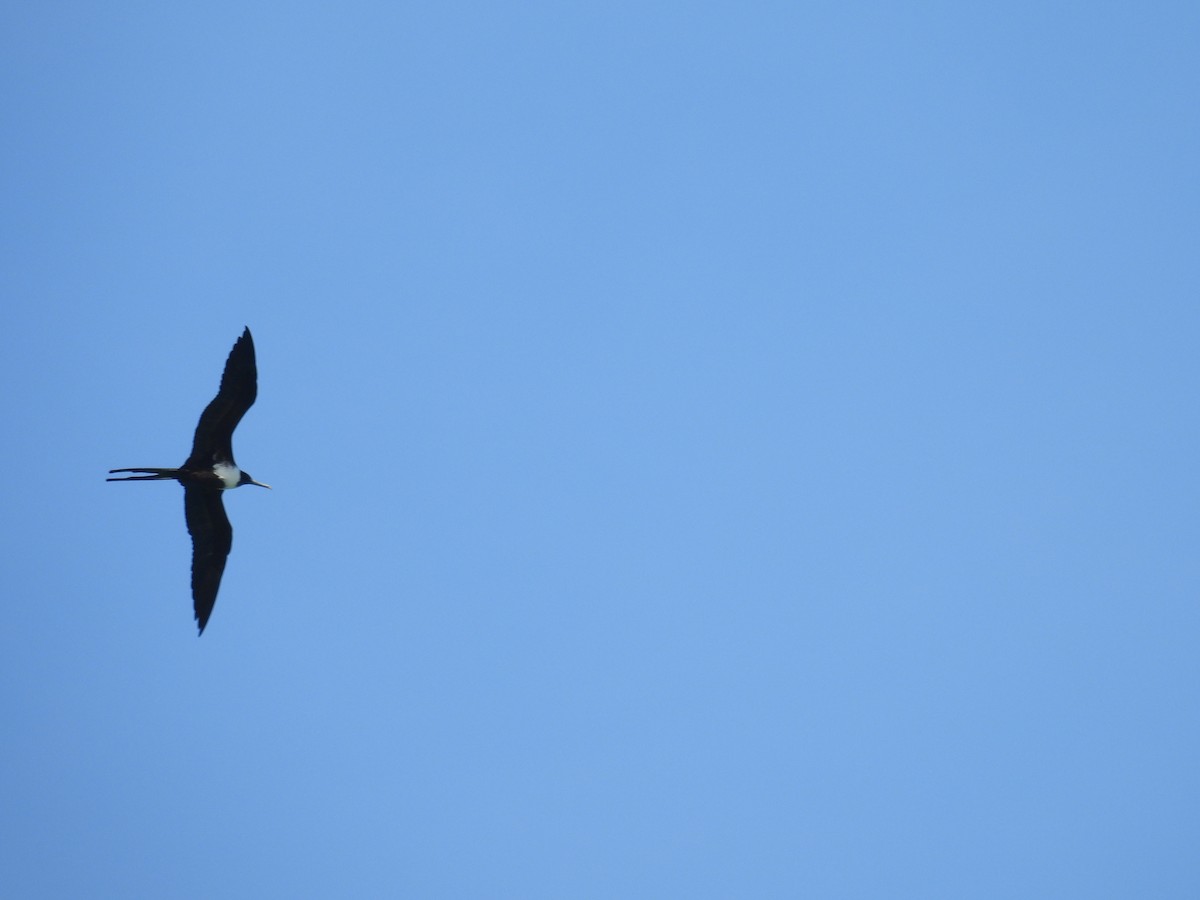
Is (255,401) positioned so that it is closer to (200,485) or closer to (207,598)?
(200,485)

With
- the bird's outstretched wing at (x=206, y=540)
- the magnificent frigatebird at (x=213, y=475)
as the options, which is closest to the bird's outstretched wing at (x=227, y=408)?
the magnificent frigatebird at (x=213, y=475)

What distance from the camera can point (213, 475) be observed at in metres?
19.1

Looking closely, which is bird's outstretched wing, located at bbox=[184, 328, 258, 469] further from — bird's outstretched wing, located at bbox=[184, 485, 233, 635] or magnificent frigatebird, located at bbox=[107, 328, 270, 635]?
bird's outstretched wing, located at bbox=[184, 485, 233, 635]

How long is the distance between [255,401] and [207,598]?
345cm

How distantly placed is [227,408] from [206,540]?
2.38 meters

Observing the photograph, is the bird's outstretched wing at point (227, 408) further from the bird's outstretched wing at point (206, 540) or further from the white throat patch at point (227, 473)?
the bird's outstretched wing at point (206, 540)

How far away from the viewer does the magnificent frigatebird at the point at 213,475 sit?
1875cm

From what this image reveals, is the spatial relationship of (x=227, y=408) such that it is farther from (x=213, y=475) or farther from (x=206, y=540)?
(x=206, y=540)

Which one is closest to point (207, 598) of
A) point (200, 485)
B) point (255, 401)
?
point (200, 485)

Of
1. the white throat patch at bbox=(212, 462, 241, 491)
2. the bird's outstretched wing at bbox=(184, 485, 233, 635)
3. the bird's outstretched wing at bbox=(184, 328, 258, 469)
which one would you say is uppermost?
the bird's outstretched wing at bbox=(184, 328, 258, 469)

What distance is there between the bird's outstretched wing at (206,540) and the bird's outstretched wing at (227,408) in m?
0.64

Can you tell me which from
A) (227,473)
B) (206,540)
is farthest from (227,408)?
(206,540)

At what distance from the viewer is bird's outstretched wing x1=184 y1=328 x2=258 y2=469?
18719 mm

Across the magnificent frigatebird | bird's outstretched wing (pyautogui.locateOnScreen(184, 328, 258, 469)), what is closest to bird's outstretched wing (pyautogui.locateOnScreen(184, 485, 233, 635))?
the magnificent frigatebird
